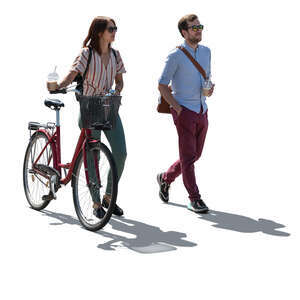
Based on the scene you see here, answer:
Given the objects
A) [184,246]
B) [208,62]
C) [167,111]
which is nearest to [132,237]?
[184,246]

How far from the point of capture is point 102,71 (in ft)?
23.1

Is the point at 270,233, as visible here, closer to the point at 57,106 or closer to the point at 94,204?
the point at 94,204

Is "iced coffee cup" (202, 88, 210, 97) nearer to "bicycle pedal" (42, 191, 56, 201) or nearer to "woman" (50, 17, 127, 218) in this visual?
"woman" (50, 17, 127, 218)

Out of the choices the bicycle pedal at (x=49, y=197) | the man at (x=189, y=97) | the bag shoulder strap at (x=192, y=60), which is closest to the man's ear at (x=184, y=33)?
the man at (x=189, y=97)

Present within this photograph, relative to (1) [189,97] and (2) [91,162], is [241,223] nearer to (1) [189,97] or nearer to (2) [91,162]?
(1) [189,97]

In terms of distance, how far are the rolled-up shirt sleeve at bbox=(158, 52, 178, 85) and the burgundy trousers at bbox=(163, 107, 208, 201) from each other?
1.40 feet

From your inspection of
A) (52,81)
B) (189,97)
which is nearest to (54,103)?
(52,81)

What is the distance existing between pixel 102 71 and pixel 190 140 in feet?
4.71

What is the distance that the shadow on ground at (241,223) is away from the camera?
707cm

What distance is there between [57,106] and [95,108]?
1.01m

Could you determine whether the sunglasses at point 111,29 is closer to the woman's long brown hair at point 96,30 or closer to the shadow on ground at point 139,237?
the woman's long brown hair at point 96,30

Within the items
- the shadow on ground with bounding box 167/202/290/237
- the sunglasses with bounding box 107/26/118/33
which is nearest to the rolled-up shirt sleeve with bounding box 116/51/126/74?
the sunglasses with bounding box 107/26/118/33

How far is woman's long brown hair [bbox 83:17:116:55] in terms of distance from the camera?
693cm

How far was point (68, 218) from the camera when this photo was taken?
7.51m
